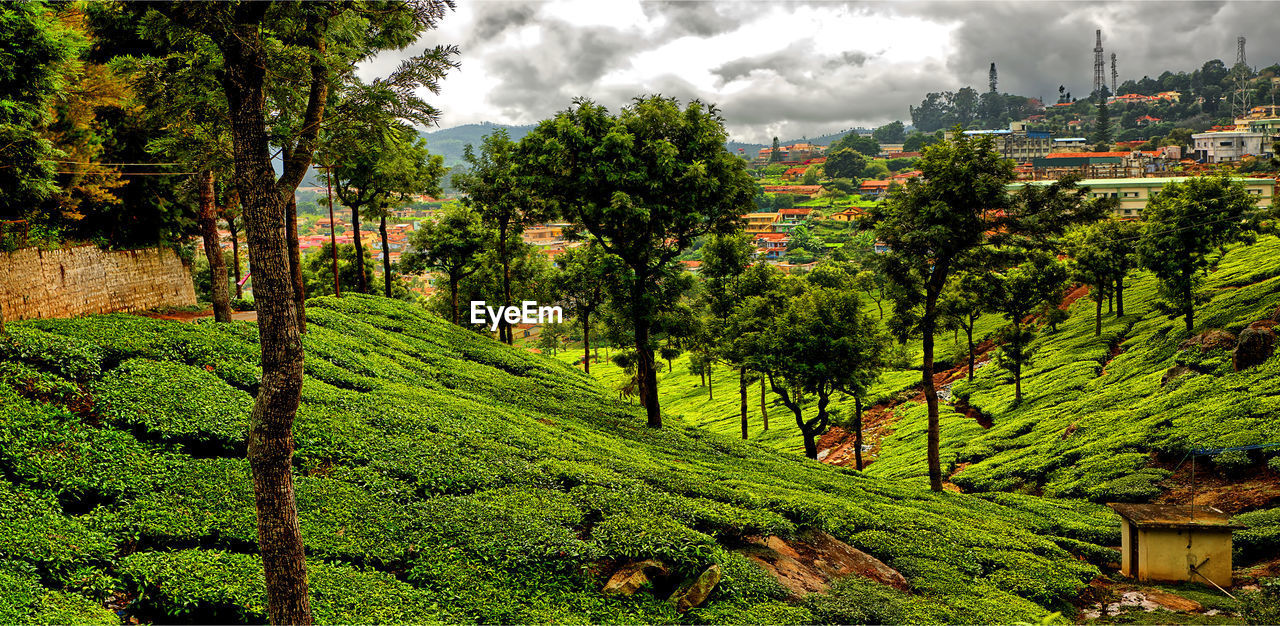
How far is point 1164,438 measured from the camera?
28.5 metres

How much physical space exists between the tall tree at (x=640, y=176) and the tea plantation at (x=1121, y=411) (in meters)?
17.5

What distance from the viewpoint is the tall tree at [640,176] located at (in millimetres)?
25953

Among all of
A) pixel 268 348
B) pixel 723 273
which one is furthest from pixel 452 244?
pixel 268 348

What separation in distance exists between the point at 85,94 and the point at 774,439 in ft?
141

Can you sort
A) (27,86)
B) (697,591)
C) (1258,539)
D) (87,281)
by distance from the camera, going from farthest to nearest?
(87,281), (1258,539), (27,86), (697,591)

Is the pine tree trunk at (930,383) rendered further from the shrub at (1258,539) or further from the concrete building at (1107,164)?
the concrete building at (1107,164)

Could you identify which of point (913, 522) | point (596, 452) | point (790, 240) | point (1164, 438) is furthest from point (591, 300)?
point (790, 240)

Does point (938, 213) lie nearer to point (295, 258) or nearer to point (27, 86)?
point (295, 258)

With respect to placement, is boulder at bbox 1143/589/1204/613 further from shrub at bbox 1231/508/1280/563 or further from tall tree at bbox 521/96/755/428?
tall tree at bbox 521/96/755/428

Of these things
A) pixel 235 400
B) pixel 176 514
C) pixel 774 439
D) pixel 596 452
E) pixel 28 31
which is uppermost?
pixel 28 31

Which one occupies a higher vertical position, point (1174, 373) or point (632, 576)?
point (632, 576)

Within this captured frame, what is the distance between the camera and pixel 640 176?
2558cm

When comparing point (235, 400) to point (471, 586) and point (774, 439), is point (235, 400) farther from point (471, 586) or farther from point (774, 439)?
point (774, 439)

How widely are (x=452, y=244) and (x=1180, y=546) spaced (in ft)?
133
